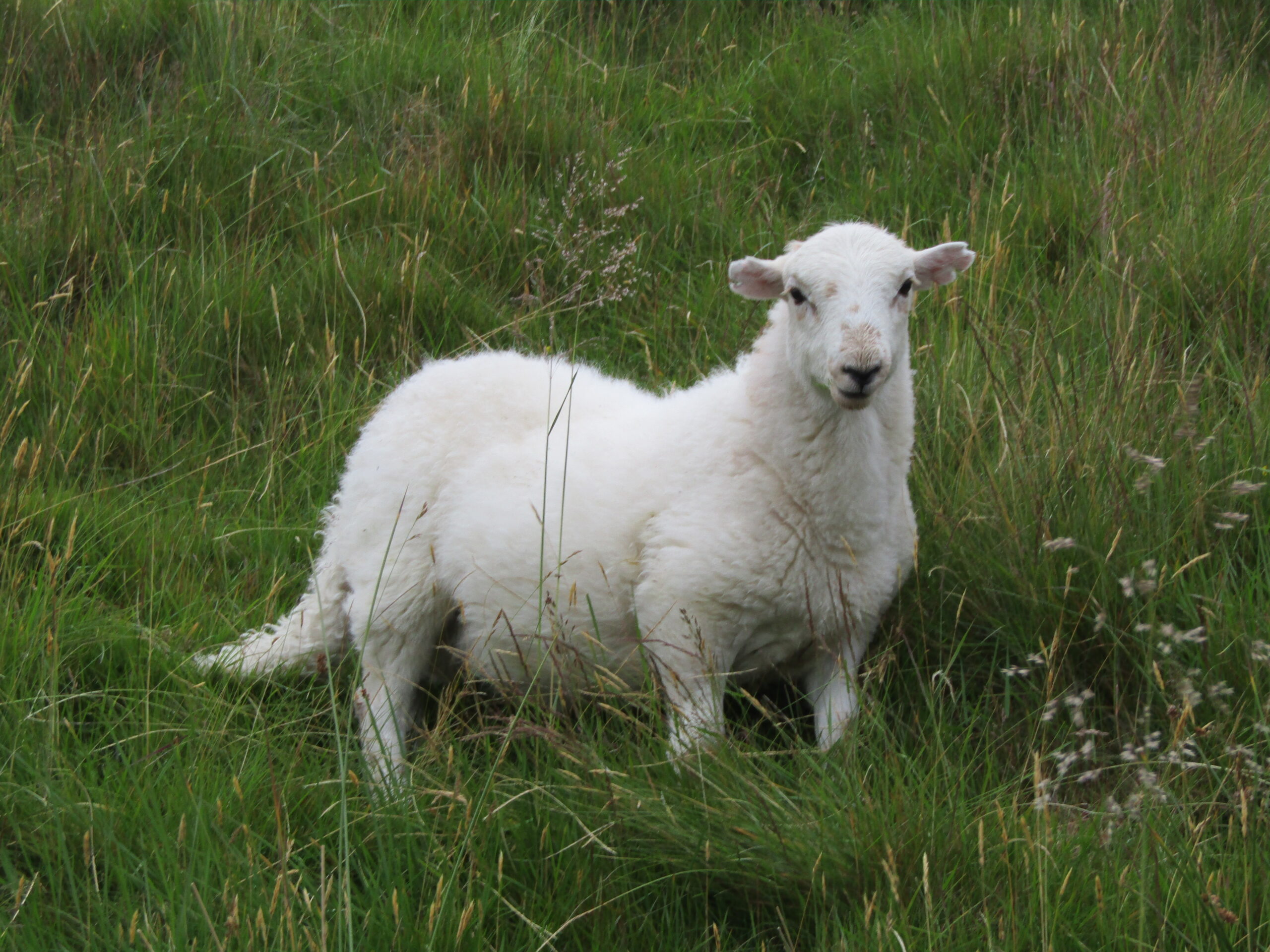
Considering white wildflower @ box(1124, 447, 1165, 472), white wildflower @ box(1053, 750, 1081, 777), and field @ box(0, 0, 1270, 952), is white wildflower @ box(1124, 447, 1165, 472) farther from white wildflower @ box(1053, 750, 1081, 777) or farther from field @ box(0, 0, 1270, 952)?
white wildflower @ box(1053, 750, 1081, 777)

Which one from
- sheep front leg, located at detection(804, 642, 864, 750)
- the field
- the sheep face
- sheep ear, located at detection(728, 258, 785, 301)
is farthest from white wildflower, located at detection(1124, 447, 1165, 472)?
sheep ear, located at detection(728, 258, 785, 301)

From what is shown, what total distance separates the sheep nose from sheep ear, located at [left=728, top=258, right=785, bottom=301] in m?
0.43

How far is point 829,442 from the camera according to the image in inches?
121

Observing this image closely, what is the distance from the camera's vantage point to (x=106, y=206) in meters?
4.74

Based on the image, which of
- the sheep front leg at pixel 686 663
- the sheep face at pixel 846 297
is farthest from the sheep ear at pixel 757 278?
the sheep front leg at pixel 686 663

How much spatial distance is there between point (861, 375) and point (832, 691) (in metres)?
0.79

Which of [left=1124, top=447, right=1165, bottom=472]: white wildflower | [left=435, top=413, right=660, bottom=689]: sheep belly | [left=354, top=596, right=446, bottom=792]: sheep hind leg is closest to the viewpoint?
[left=1124, top=447, right=1165, bottom=472]: white wildflower

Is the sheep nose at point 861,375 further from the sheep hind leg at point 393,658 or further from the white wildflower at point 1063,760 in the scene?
the sheep hind leg at point 393,658

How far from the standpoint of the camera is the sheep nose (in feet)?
9.16

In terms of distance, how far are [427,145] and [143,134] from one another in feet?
3.57

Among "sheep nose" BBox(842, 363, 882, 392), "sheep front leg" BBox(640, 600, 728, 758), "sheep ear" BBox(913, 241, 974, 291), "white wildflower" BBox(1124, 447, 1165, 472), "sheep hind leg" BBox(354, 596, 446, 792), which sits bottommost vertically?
"sheep hind leg" BBox(354, 596, 446, 792)

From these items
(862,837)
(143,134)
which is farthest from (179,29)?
(862,837)

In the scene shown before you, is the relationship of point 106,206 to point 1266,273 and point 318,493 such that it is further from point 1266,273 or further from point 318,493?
point 1266,273

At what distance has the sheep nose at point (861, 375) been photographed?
2791 millimetres
